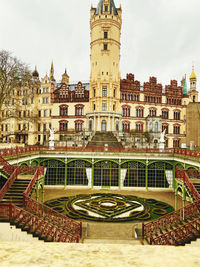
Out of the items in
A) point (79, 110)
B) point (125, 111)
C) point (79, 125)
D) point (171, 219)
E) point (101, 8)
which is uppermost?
point (101, 8)

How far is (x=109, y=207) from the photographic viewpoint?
17125 mm

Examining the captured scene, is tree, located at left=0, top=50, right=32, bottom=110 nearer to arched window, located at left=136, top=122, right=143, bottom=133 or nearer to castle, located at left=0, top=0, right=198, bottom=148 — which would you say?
castle, located at left=0, top=0, right=198, bottom=148

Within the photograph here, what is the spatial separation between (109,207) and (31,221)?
359 inches

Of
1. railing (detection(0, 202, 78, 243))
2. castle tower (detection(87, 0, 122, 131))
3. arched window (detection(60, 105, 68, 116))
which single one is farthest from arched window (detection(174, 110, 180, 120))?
railing (detection(0, 202, 78, 243))

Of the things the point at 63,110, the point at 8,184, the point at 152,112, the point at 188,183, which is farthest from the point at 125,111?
the point at 8,184

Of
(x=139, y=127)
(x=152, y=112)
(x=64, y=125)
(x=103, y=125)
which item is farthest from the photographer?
(x=152, y=112)

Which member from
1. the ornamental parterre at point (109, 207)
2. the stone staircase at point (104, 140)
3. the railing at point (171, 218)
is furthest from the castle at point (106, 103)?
the railing at point (171, 218)

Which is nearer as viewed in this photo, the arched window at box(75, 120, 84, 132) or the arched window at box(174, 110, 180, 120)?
the arched window at box(75, 120, 84, 132)

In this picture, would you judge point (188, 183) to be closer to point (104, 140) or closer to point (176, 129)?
point (104, 140)

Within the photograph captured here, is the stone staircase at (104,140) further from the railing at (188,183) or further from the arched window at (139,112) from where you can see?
the railing at (188,183)

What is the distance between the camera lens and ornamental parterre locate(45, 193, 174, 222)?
1506cm

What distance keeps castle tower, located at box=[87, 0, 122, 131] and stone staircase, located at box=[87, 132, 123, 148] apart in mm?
3870

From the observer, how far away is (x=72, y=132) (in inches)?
1943

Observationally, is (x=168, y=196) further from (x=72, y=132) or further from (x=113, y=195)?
(x=72, y=132)
